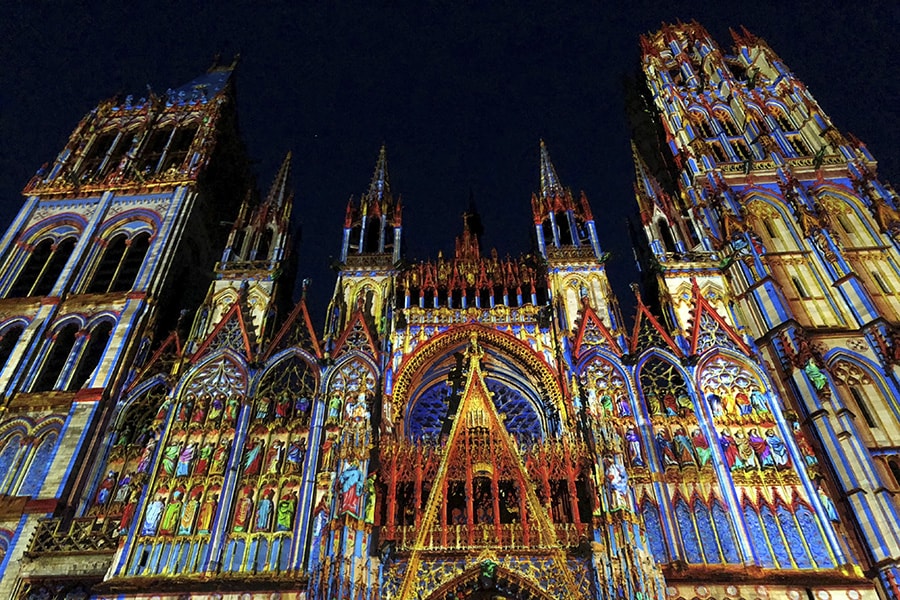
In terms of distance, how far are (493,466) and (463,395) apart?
8.35 ft

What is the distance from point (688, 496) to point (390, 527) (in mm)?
Result: 7939

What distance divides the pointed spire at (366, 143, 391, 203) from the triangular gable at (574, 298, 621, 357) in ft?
37.4

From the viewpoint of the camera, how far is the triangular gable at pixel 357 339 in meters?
22.0

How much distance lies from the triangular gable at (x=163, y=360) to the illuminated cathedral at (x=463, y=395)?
0.27ft

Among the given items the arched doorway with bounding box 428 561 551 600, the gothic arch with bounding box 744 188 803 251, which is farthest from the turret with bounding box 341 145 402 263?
the gothic arch with bounding box 744 188 803 251

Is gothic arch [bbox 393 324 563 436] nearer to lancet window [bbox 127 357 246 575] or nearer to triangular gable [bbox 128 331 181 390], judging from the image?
lancet window [bbox 127 357 246 575]

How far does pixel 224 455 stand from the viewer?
1930 centimetres

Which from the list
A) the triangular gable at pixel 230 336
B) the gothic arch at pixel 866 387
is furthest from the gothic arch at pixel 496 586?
the gothic arch at pixel 866 387

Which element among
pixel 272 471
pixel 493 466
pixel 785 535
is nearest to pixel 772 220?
pixel 785 535

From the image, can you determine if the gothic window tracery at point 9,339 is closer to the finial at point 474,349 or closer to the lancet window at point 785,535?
the finial at point 474,349

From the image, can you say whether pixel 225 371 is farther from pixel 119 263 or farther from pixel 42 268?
pixel 42 268

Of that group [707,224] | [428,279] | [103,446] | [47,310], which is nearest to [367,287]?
[428,279]

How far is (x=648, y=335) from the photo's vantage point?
22250 mm

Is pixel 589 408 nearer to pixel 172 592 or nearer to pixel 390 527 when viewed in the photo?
pixel 390 527
